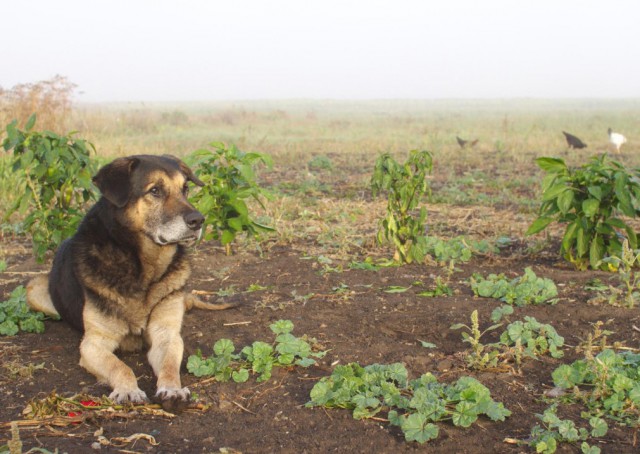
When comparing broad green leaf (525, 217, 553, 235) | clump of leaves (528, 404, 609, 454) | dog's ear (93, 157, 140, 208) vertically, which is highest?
dog's ear (93, 157, 140, 208)

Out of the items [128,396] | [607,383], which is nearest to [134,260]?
[128,396]

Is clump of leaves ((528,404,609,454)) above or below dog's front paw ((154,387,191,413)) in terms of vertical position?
above

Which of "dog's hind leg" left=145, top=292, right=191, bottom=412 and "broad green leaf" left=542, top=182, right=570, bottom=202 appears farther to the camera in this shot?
"broad green leaf" left=542, top=182, right=570, bottom=202

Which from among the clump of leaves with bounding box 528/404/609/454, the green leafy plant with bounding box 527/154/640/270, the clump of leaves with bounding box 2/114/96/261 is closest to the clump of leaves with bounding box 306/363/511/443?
the clump of leaves with bounding box 528/404/609/454

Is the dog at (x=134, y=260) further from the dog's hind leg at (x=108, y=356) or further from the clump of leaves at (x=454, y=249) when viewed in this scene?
the clump of leaves at (x=454, y=249)

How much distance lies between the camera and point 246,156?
655 cm

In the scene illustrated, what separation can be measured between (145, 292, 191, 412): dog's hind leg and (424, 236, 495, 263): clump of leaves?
2811mm

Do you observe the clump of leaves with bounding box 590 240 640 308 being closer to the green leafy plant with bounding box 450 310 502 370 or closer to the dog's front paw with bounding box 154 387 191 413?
the green leafy plant with bounding box 450 310 502 370

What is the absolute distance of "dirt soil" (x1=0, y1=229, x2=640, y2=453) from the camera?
10.7 ft

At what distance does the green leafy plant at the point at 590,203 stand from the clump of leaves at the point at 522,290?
0.95 metres

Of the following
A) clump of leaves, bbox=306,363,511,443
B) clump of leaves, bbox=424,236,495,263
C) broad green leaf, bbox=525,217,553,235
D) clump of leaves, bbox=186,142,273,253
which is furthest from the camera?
clump of leaves, bbox=424,236,495,263

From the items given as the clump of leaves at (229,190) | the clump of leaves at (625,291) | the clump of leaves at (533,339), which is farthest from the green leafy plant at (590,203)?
the clump of leaves at (229,190)

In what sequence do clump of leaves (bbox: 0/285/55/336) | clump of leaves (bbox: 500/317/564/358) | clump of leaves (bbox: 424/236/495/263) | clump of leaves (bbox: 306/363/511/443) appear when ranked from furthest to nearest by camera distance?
1. clump of leaves (bbox: 424/236/495/263)
2. clump of leaves (bbox: 0/285/55/336)
3. clump of leaves (bbox: 500/317/564/358)
4. clump of leaves (bbox: 306/363/511/443)

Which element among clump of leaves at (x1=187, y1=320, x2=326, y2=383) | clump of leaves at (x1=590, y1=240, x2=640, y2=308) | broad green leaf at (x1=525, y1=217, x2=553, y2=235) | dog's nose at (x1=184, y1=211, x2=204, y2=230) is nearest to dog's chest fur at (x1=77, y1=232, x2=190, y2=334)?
dog's nose at (x1=184, y1=211, x2=204, y2=230)
